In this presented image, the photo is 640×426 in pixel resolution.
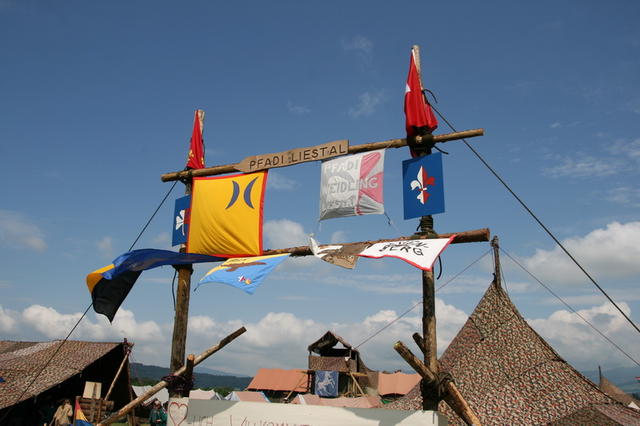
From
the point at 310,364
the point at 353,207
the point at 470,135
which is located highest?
the point at 470,135

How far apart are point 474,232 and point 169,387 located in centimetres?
683

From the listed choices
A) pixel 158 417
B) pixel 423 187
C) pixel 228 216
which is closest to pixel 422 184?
pixel 423 187

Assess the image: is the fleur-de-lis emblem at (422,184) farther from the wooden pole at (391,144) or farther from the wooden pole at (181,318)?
the wooden pole at (181,318)

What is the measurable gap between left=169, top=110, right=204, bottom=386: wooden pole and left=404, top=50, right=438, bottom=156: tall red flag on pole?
225 inches

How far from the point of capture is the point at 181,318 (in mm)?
11398

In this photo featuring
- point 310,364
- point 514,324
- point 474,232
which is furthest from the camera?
point 310,364

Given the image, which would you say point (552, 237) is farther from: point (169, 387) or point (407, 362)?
point (169, 387)

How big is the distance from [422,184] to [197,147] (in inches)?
245

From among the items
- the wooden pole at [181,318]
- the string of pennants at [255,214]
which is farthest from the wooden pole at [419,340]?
the wooden pole at [181,318]

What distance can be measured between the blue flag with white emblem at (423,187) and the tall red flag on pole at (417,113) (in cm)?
51

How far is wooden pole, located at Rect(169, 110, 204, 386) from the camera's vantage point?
11.1 m

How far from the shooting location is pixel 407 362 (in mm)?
8008

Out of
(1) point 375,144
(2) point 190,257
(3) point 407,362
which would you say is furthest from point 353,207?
(2) point 190,257

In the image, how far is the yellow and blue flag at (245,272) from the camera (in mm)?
→ 9227
